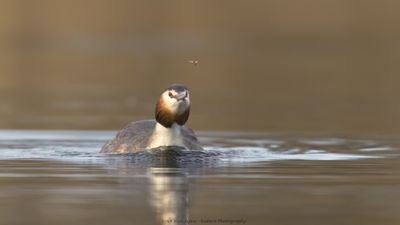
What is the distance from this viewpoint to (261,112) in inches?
799

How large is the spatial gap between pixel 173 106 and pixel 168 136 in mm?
431

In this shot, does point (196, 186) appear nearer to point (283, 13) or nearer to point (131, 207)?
point (131, 207)

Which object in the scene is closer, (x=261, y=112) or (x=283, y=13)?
(x=261, y=112)

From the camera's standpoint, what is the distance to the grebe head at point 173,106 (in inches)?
535

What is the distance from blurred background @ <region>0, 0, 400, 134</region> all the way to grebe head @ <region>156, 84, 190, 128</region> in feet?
12.6

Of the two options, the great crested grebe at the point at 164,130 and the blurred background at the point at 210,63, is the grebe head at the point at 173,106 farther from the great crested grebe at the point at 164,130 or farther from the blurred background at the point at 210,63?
the blurred background at the point at 210,63

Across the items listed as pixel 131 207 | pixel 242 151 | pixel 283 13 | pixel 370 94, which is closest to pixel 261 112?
pixel 370 94

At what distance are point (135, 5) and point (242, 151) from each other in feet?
86.2

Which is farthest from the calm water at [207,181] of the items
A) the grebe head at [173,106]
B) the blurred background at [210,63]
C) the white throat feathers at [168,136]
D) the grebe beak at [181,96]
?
the blurred background at [210,63]

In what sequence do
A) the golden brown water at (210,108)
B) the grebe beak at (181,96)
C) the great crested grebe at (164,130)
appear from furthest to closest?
the great crested grebe at (164,130), the grebe beak at (181,96), the golden brown water at (210,108)

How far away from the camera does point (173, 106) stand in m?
13.8

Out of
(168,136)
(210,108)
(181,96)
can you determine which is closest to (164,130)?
(168,136)

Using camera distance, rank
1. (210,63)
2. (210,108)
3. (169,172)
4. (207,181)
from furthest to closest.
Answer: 1. (210,63)
2. (210,108)
3. (169,172)
4. (207,181)

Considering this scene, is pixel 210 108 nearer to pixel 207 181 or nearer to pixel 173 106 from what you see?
pixel 173 106
